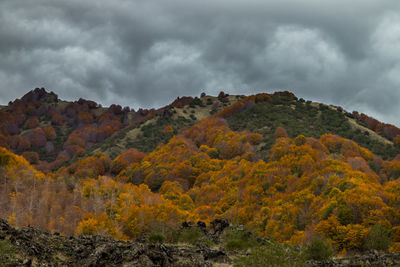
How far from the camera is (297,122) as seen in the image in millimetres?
133250

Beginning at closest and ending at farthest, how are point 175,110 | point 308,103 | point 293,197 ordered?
1. point 293,197
2. point 308,103
3. point 175,110

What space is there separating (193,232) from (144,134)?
418 ft

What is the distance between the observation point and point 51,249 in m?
22.0

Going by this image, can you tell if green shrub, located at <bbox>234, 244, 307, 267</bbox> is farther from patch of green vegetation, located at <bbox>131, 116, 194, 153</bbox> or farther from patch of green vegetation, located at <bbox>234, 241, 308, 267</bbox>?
patch of green vegetation, located at <bbox>131, 116, 194, 153</bbox>

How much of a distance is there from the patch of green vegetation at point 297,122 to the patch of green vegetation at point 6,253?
94720 mm

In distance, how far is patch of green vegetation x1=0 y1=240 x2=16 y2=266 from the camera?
17703 millimetres

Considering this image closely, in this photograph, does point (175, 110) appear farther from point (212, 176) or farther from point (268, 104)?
point (212, 176)

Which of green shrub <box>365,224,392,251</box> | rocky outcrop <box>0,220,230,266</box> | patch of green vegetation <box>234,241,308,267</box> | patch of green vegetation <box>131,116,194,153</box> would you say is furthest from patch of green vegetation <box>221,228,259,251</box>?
patch of green vegetation <box>131,116,194,153</box>

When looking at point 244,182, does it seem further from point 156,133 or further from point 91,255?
point 156,133

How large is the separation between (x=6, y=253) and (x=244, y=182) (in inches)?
2896

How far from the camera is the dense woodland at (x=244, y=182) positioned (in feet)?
183

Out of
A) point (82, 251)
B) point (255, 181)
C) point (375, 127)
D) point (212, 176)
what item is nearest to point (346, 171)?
point (255, 181)

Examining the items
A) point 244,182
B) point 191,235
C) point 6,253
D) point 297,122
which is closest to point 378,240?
point 191,235

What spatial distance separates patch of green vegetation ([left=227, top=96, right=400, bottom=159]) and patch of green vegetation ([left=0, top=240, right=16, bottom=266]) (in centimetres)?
9472
